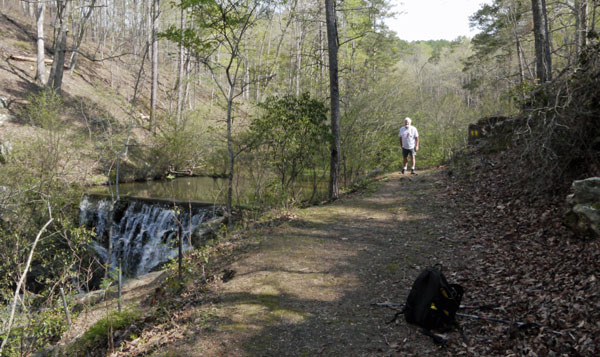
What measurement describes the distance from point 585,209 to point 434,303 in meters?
2.49

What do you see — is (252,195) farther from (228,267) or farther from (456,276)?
(456,276)

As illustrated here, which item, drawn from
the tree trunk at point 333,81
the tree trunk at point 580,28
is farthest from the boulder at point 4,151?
the tree trunk at point 580,28

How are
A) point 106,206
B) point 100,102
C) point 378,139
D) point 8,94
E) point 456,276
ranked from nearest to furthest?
point 456,276 → point 106,206 → point 378,139 → point 8,94 → point 100,102

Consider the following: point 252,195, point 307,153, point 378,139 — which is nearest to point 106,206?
point 252,195

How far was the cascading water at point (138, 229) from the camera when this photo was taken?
11.1 meters

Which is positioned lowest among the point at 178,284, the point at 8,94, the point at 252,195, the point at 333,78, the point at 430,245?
the point at 178,284

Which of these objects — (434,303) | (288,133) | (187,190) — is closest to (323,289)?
(434,303)

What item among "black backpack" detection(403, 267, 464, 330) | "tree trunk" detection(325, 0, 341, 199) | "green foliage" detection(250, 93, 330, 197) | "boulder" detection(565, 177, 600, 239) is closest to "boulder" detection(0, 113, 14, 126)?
"green foliage" detection(250, 93, 330, 197)

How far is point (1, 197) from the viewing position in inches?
333

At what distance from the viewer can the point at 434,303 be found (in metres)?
3.60

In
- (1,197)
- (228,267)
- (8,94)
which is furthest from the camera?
(8,94)

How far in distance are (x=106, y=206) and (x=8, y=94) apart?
11.2 m

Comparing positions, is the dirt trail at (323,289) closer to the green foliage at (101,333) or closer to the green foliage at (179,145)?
the green foliage at (101,333)

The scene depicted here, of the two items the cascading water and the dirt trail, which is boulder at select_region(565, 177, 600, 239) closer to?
the dirt trail
